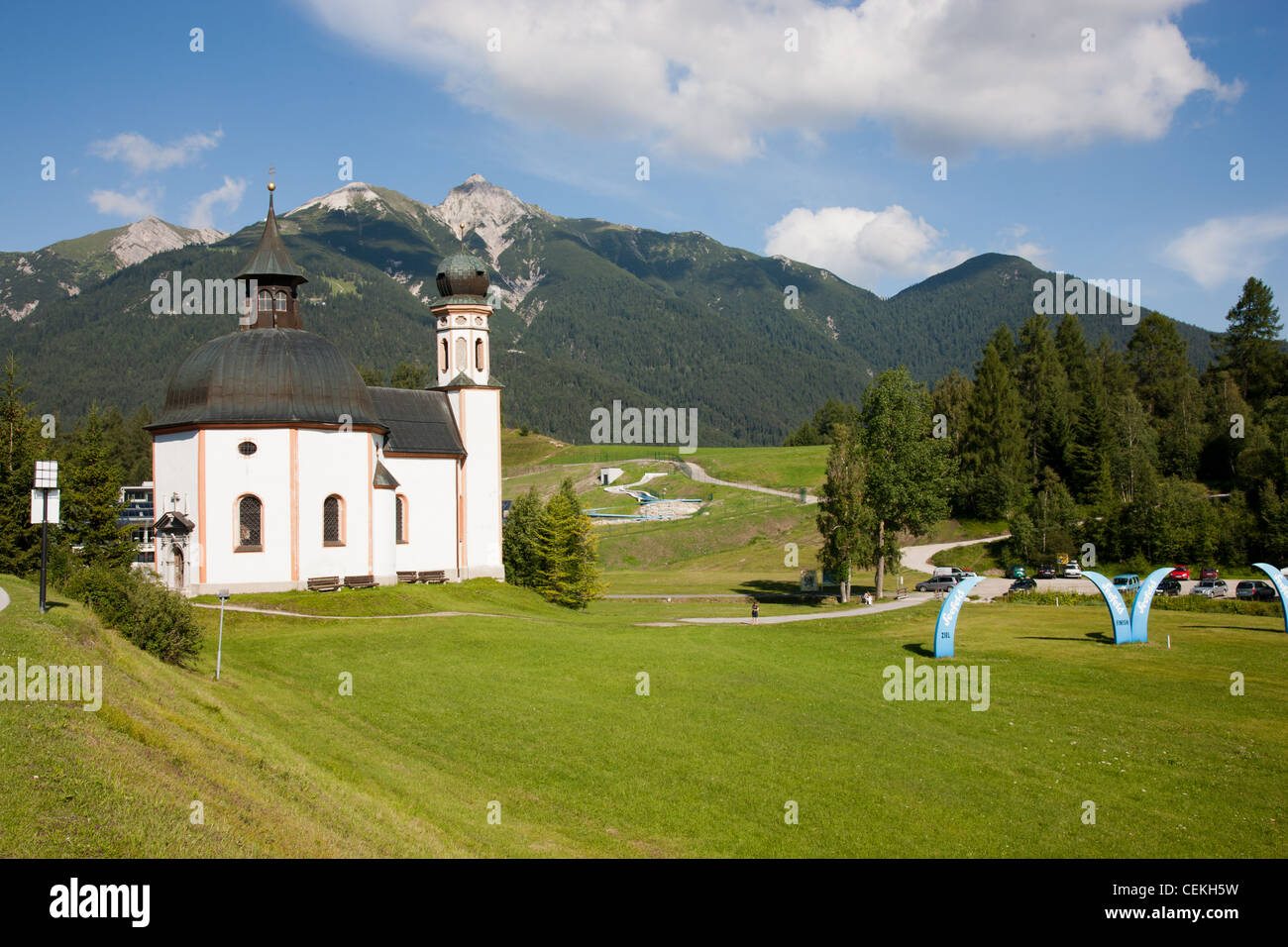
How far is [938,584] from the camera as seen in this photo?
200 feet

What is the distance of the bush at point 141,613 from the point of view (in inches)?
910

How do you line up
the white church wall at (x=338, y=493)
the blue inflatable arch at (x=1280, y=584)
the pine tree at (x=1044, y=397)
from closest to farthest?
the blue inflatable arch at (x=1280, y=584), the white church wall at (x=338, y=493), the pine tree at (x=1044, y=397)

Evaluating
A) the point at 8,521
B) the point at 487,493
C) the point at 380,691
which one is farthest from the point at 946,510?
the point at 8,521

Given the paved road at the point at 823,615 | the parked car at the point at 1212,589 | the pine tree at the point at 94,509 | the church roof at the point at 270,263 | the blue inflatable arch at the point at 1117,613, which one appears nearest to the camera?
the blue inflatable arch at the point at 1117,613

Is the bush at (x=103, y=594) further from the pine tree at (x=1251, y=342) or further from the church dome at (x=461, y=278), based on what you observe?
the pine tree at (x=1251, y=342)

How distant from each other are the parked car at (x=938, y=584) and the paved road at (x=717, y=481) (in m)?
40.5

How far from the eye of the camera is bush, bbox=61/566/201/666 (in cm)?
2312

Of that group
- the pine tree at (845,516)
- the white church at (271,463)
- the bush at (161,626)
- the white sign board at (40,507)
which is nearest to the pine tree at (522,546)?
the white church at (271,463)

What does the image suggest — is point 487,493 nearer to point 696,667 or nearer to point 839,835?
point 696,667

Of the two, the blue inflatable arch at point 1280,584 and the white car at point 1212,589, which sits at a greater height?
the blue inflatable arch at point 1280,584

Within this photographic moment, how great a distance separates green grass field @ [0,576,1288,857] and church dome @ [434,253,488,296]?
2327cm

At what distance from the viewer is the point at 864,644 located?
3959 cm

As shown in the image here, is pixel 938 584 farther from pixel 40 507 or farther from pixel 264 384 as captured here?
pixel 40 507

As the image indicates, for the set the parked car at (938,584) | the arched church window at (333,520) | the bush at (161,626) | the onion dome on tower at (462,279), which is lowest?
the parked car at (938,584)
